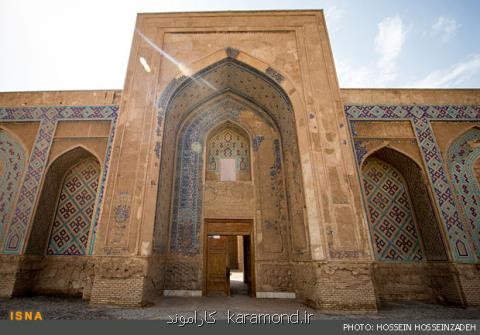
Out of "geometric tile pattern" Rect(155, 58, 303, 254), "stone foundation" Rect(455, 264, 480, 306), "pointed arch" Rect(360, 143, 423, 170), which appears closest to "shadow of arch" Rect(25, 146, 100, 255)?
"geometric tile pattern" Rect(155, 58, 303, 254)

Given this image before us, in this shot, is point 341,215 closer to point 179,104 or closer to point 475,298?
point 475,298

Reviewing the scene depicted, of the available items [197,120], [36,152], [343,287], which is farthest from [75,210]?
[343,287]

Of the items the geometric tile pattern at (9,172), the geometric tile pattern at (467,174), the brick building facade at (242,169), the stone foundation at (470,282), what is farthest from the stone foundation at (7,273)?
the geometric tile pattern at (467,174)

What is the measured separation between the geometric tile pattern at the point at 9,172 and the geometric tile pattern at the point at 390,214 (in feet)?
28.1

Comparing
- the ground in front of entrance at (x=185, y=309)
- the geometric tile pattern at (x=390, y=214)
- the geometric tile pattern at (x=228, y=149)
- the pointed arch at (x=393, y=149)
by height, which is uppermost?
the geometric tile pattern at (x=228, y=149)

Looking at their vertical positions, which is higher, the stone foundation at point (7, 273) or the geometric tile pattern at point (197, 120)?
the geometric tile pattern at point (197, 120)

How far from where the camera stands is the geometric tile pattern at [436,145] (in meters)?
5.52

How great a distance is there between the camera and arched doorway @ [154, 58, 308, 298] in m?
5.98

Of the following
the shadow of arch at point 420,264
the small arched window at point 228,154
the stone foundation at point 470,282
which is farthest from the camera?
the small arched window at point 228,154

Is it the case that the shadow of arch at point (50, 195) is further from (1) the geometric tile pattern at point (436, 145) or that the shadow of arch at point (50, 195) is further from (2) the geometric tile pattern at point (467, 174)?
(2) the geometric tile pattern at point (467, 174)

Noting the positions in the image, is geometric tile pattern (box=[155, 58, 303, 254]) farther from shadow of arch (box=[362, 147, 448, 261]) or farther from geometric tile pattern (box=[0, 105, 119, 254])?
shadow of arch (box=[362, 147, 448, 261])

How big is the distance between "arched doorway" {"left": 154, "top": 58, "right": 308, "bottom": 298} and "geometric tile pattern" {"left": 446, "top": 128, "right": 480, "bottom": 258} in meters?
3.72

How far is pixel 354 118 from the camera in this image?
655 cm

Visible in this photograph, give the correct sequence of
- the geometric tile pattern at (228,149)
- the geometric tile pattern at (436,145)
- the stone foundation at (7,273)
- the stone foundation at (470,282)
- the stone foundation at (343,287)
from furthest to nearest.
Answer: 1. the geometric tile pattern at (228,149)
2. the geometric tile pattern at (436,145)
3. the stone foundation at (7,273)
4. the stone foundation at (470,282)
5. the stone foundation at (343,287)
